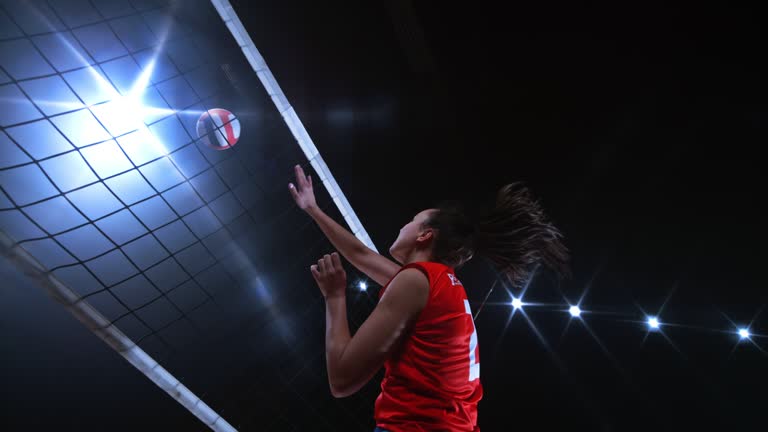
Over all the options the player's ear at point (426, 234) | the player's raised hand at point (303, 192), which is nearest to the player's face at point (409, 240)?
the player's ear at point (426, 234)

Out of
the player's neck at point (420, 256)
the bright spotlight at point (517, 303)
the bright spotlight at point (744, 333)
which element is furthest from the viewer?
the bright spotlight at point (517, 303)

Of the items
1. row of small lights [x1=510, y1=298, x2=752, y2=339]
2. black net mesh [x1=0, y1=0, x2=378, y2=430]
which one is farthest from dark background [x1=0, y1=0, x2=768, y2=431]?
black net mesh [x1=0, y1=0, x2=378, y2=430]

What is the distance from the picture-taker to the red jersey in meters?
0.95

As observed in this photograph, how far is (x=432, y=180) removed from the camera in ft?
6.38

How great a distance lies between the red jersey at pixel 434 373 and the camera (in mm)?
947

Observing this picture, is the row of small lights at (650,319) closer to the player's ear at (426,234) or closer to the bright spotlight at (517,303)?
the bright spotlight at (517,303)

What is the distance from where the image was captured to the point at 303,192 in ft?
5.31

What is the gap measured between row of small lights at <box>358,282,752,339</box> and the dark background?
45 millimetres

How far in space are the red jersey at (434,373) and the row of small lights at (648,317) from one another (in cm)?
103

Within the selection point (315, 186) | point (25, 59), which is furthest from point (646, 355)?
point (25, 59)

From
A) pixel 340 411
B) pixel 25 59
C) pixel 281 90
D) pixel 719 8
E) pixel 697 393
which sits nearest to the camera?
pixel 25 59

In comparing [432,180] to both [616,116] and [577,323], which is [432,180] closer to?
[616,116]

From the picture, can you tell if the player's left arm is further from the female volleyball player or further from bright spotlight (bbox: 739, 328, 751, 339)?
bright spotlight (bbox: 739, 328, 751, 339)

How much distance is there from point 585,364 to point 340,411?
1.34 meters
